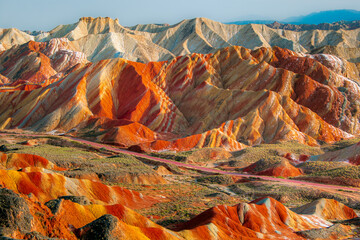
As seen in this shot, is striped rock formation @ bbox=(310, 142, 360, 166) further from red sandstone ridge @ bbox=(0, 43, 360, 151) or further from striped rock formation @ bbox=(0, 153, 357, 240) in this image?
striped rock formation @ bbox=(0, 153, 357, 240)

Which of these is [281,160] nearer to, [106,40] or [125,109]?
[125,109]

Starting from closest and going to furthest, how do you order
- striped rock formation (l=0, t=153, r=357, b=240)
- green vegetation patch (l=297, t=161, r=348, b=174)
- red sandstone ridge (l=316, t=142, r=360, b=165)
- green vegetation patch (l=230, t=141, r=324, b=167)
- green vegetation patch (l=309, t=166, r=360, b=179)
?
striped rock formation (l=0, t=153, r=357, b=240) → green vegetation patch (l=309, t=166, r=360, b=179) → green vegetation patch (l=297, t=161, r=348, b=174) → red sandstone ridge (l=316, t=142, r=360, b=165) → green vegetation patch (l=230, t=141, r=324, b=167)

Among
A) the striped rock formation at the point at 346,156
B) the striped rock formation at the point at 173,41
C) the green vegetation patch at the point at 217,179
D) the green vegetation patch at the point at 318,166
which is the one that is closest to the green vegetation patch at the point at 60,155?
the green vegetation patch at the point at 217,179

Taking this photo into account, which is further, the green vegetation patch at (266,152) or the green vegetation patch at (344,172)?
the green vegetation patch at (266,152)

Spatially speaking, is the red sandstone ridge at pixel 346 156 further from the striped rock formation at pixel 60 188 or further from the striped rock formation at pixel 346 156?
the striped rock formation at pixel 60 188

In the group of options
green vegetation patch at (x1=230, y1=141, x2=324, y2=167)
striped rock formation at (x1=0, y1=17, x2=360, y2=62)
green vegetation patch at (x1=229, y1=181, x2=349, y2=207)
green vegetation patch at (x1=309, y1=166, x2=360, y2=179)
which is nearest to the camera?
green vegetation patch at (x1=229, y1=181, x2=349, y2=207)

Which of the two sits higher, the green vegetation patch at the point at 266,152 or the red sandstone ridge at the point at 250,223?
the red sandstone ridge at the point at 250,223

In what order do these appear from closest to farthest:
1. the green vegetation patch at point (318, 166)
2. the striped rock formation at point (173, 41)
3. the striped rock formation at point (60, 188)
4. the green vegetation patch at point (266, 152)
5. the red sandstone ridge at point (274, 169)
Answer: the striped rock formation at point (60, 188) < the green vegetation patch at point (318, 166) < the red sandstone ridge at point (274, 169) < the green vegetation patch at point (266, 152) < the striped rock formation at point (173, 41)

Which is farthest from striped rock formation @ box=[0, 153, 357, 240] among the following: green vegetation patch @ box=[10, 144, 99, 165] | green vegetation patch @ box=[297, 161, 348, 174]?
green vegetation patch @ box=[297, 161, 348, 174]

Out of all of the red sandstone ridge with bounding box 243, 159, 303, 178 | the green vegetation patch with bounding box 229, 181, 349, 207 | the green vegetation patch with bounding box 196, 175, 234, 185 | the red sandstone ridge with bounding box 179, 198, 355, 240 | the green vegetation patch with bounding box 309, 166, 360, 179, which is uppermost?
the red sandstone ridge with bounding box 179, 198, 355, 240
